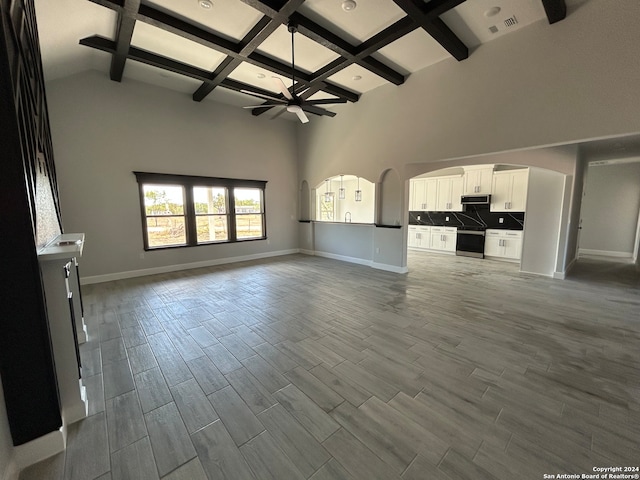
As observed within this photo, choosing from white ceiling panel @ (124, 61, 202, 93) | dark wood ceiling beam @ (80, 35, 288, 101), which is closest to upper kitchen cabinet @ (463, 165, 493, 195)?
dark wood ceiling beam @ (80, 35, 288, 101)

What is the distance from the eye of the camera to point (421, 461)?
1.47 metres

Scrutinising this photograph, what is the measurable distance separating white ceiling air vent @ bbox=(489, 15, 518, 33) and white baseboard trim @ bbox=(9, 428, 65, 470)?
20.7 feet

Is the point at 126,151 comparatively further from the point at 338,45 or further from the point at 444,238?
the point at 444,238

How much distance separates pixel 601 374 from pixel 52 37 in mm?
7395

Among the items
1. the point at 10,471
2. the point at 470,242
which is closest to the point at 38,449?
the point at 10,471

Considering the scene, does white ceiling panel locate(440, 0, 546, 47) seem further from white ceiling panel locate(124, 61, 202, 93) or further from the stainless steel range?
the stainless steel range

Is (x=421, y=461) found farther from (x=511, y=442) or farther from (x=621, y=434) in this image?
(x=621, y=434)

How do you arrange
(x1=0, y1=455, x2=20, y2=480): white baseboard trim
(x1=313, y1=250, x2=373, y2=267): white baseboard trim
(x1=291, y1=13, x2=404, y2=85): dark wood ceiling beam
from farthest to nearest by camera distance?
(x1=313, y1=250, x2=373, y2=267): white baseboard trim
(x1=291, y1=13, x2=404, y2=85): dark wood ceiling beam
(x1=0, y1=455, x2=20, y2=480): white baseboard trim

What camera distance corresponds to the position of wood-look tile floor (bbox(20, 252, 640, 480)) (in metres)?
1.48

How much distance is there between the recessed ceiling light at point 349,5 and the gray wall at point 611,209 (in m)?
8.81

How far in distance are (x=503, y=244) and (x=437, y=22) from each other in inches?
228

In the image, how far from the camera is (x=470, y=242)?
296 inches

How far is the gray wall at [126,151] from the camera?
469 cm

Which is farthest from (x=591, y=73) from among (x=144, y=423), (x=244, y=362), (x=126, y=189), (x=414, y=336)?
(x=126, y=189)
